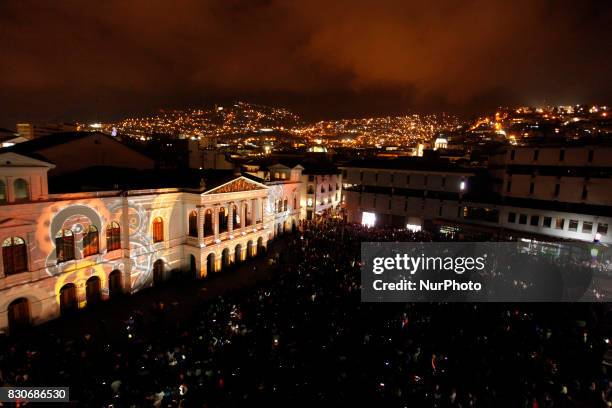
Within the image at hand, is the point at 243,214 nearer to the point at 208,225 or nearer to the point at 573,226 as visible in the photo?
the point at 208,225

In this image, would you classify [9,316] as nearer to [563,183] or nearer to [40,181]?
[40,181]

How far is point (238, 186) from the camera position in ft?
97.9

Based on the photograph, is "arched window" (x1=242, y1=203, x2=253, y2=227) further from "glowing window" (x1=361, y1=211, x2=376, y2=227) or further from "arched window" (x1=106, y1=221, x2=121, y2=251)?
"glowing window" (x1=361, y1=211, x2=376, y2=227)

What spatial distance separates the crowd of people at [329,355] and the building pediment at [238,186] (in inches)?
359

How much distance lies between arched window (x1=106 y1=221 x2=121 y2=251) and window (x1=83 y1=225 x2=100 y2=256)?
708 millimetres

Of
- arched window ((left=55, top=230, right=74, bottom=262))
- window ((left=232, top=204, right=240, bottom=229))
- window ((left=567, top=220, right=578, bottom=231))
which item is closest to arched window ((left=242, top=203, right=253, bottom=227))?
window ((left=232, top=204, right=240, bottom=229))

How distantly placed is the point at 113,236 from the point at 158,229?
3158mm

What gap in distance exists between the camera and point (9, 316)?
18719 mm

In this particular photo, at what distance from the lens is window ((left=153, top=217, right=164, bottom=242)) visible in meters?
25.2

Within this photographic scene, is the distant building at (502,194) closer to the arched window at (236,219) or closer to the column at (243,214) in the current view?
the column at (243,214)

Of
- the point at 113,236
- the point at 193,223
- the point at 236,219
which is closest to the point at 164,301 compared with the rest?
the point at 113,236

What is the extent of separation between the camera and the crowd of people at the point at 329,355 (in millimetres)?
13211

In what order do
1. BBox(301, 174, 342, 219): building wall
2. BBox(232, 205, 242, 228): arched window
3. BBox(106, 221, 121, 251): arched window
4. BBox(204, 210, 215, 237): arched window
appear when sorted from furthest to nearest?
1. BBox(301, 174, 342, 219): building wall
2. BBox(232, 205, 242, 228): arched window
3. BBox(204, 210, 215, 237): arched window
4. BBox(106, 221, 121, 251): arched window

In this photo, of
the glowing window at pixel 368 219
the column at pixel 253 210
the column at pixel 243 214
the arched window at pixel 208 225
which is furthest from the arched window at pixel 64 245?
the glowing window at pixel 368 219
